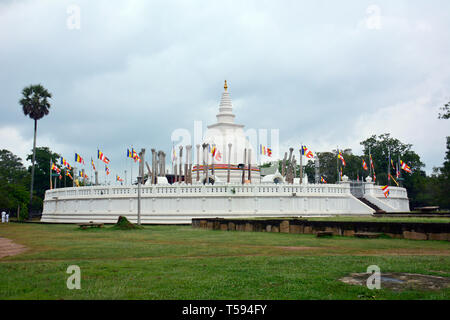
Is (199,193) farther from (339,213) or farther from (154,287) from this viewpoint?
(154,287)

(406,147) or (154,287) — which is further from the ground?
(406,147)

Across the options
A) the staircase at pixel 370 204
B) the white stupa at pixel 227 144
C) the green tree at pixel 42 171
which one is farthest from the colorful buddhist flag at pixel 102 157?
the green tree at pixel 42 171

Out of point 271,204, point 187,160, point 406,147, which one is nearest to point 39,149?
point 187,160

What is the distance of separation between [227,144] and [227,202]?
19.6 m

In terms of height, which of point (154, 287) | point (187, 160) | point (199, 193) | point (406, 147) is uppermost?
point (406, 147)

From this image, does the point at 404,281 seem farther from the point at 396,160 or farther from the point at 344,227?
the point at 396,160

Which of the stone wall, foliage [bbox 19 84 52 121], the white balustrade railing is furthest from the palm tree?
the stone wall

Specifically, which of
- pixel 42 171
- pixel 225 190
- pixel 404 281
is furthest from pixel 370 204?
pixel 42 171

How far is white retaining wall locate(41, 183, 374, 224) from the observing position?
44094mm

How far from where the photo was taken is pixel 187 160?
182 feet

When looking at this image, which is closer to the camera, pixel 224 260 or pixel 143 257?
pixel 224 260

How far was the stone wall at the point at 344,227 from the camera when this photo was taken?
2053 centimetres

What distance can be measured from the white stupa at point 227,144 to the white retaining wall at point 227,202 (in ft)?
45.7

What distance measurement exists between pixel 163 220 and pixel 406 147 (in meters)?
58.7
